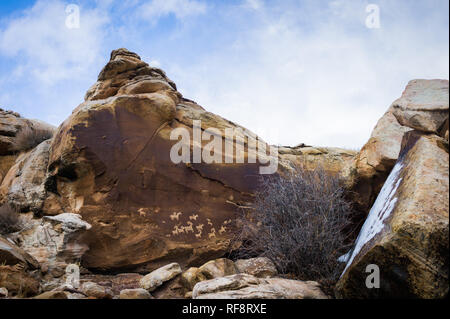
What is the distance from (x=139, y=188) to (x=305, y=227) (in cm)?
267

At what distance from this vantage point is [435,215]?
2.47 m

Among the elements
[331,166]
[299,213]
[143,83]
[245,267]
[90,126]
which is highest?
[143,83]

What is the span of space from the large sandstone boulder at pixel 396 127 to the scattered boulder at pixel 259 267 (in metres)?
1.54

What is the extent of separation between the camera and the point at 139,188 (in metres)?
5.25

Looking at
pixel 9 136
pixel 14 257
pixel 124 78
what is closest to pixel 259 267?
pixel 14 257

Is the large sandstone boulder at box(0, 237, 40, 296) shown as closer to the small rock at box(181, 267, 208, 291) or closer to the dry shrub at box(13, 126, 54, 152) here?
the small rock at box(181, 267, 208, 291)

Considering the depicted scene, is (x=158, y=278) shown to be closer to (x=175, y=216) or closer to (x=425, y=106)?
(x=175, y=216)

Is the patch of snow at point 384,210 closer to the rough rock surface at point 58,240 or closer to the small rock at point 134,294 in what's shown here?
the small rock at point 134,294

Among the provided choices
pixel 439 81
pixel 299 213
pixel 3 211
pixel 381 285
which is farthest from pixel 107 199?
pixel 439 81

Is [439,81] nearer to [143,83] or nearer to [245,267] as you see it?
[245,267]

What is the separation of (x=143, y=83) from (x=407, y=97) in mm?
4581

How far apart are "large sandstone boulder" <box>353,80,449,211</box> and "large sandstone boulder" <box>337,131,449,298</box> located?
0.20 m

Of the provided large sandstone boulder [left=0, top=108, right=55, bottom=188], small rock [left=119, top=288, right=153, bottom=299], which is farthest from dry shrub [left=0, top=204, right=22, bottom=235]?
small rock [left=119, top=288, right=153, bottom=299]
